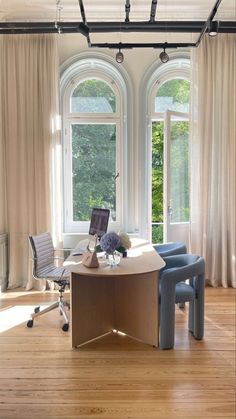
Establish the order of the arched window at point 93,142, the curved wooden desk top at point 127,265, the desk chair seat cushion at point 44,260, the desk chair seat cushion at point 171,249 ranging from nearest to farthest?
the curved wooden desk top at point 127,265
the desk chair seat cushion at point 44,260
the desk chair seat cushion at point 171,249
the arched window at point 93,142

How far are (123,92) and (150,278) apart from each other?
9.91ft

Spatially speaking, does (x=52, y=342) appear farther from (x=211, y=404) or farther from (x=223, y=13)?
(x=223, y=13)

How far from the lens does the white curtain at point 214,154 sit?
460 cm

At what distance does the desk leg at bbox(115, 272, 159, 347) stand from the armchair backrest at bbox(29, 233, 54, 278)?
0.87 m

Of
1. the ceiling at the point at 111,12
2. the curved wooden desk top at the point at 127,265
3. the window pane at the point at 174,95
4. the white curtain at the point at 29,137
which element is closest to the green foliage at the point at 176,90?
the window pane at the point at 174,95

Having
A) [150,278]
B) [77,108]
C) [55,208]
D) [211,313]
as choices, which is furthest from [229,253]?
[77,108]

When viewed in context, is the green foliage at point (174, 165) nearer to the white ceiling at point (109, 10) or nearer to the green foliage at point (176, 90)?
the green foliage at point (176, 90)

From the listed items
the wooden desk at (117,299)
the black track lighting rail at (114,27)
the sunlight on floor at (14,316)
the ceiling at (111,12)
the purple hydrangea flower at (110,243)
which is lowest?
the sunlight on floor at (14,316)

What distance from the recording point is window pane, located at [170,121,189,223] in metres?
4.76

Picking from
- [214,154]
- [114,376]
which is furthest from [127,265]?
[214,154]

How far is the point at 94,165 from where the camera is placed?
5000 millimetres

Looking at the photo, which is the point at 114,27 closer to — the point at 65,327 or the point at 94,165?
the point at 94,165

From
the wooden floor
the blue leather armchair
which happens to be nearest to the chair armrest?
the blue leather armchair

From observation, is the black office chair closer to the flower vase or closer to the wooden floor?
the wooden floor
